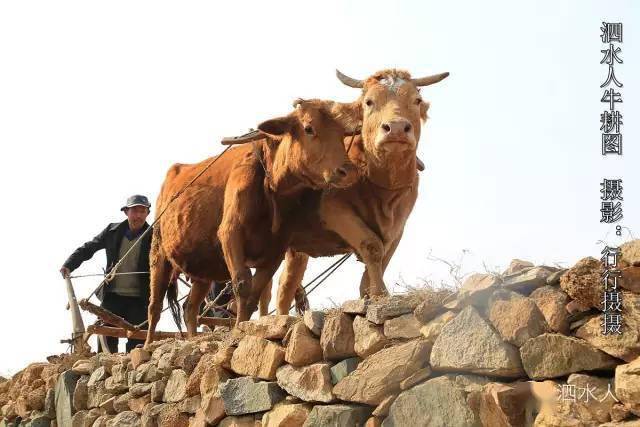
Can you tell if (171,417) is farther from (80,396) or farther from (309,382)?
(80,396)

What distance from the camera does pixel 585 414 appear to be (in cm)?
343

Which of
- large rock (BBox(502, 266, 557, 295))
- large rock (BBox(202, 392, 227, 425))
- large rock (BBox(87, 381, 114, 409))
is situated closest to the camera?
large rock (BBox(502, 266, 557, 295))

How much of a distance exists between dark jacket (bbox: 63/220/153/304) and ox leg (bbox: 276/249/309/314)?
2752mm

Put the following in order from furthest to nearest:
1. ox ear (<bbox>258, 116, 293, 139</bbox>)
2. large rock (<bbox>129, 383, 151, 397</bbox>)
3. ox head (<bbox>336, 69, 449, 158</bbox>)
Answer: large rock (<bbox>129, 383, 151, 397</bbox>), ox ear (<bbox>258, 116, 293, 139</bbox>), ox head (<bbox>336, 69, 449, 158</bbox>)

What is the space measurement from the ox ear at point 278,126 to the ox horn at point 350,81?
1.73 feet

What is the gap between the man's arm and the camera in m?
10.4

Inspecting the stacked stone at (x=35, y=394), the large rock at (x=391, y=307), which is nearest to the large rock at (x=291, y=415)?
the large rock at (x=391, y=307)

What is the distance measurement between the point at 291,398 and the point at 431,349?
129 centimetres

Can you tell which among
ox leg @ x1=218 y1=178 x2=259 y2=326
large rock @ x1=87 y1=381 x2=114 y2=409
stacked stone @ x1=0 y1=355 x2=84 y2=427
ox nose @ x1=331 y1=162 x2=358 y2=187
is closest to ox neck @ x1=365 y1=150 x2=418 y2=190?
ox nose @ x1=331 y1=162 x2=358 y2=187

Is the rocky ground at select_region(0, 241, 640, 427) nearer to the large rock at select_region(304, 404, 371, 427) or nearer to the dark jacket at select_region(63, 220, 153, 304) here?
the large rock at select_region(304, 404, 371, 427)

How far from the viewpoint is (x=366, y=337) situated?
470 cm

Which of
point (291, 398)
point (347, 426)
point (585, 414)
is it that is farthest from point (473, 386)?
point (291, 398)

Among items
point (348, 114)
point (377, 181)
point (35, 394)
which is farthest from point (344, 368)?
point (35, 394)

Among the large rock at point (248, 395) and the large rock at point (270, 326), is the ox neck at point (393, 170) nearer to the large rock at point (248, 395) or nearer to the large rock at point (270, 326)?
the large rock at point (270, 326)
